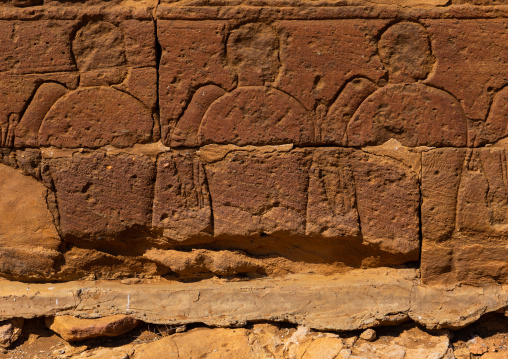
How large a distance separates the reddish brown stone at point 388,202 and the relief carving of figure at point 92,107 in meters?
1.24

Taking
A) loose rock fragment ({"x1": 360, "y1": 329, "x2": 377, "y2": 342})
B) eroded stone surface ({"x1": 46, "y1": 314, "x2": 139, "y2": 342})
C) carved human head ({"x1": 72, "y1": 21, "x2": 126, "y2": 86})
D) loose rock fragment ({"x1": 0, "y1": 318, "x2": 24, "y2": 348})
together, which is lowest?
loose rock fragment ({"x1": 0, "y1": 318, "x2": 24, "y2": 348})

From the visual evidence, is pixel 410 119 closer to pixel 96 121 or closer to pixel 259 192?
pixel 259 192

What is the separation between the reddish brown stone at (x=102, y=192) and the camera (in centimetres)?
295

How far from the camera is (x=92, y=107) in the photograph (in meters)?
2.90

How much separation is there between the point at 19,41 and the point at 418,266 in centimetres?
260

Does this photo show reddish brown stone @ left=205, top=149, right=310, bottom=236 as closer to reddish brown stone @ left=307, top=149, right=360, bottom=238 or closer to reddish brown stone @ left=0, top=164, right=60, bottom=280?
reddish brown stone @ left=307, top=149, right=360, bottom=238

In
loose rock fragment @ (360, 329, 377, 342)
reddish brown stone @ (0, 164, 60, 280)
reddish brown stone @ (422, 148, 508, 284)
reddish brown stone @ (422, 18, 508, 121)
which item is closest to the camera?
reddish brown stone @ (422, 18, 508, 121)

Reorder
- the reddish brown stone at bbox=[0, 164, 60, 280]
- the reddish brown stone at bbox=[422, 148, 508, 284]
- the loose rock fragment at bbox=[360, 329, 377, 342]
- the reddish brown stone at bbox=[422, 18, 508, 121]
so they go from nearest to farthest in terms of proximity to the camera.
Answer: the reddish brown stone at bbox=[422, 18, 508, 121] < the reddish brown stone at bbox=[422, 148, 508, 284] < the loose rock fragment at bbox=[360, 329, 377, 342] < the reddish brown stone at bbox=[0, 164, 60, 280]

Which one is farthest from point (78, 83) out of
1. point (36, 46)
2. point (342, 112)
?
point (342, 112)

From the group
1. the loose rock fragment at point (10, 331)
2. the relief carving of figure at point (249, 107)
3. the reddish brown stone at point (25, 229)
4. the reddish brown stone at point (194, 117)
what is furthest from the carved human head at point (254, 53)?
the loose rock fragment at point (10, 331)

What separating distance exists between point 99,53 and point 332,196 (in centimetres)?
152

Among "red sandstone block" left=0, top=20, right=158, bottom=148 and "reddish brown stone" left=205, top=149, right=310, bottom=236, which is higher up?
"red sandstone block" left=0, top=20, right=158, bottom=148

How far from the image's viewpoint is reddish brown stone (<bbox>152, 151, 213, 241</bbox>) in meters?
2.93

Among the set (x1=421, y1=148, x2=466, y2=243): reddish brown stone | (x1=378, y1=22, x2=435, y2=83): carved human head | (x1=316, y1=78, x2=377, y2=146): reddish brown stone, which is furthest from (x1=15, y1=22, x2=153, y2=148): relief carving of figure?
(x1=421, y1=148, x2=466, y2=243): reddish brown stone
